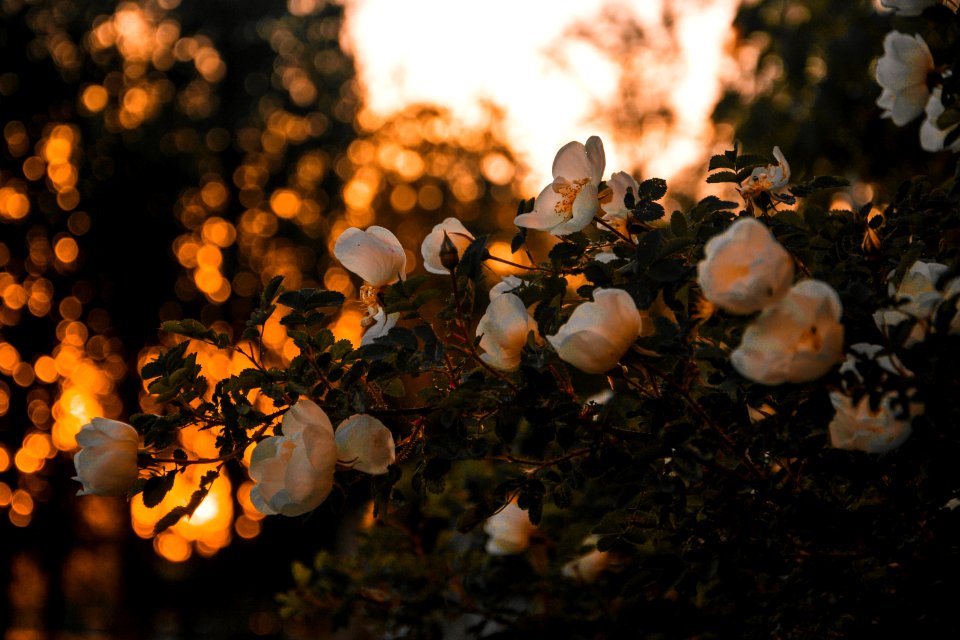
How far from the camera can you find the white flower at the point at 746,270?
2.75 feet

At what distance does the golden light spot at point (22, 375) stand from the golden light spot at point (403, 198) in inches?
254

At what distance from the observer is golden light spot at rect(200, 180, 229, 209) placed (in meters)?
12.8

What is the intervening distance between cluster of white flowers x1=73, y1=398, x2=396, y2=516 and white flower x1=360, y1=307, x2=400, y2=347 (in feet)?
0.42

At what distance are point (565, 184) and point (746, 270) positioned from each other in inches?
17.8

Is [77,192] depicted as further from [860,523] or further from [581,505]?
[860,523]

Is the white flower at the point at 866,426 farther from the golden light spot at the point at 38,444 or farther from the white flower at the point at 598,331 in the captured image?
the golden light spot at the point at 38,444

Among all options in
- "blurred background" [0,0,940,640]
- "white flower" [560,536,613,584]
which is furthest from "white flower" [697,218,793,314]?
"blurred background" [0,0,940,640]

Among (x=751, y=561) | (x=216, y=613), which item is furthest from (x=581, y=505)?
(x=216, y=613)

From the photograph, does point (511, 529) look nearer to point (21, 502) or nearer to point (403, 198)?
A: point (21, 502)

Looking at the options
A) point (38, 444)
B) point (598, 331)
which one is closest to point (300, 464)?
point (598, 331)

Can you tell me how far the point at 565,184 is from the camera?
50.1 inches

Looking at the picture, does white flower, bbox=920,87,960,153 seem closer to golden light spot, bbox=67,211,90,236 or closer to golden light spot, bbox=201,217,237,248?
golden light spot, bbox=67,211,90,236

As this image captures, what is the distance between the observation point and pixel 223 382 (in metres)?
1.20

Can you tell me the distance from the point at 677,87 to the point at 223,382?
35.5 ft
